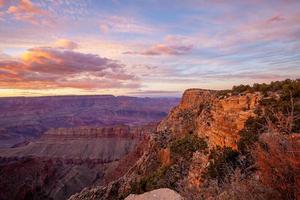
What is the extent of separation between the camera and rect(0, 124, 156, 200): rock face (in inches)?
2212

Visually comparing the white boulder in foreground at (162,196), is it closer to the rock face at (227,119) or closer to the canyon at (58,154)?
the rock face at (227,119)

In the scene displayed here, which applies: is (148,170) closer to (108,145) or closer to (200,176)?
(200,176)

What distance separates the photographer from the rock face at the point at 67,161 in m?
56.2

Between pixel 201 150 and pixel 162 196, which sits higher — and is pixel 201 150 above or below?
below

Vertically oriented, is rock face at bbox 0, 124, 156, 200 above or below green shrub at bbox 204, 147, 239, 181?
below

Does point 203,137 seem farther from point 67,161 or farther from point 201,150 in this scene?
point 67,161

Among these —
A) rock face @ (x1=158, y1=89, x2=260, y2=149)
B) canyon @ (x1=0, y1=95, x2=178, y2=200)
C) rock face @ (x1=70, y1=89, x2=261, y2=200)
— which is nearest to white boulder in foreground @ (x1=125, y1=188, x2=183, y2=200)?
rock face @ (x1=70, y1=89, x2=261, y2=200)

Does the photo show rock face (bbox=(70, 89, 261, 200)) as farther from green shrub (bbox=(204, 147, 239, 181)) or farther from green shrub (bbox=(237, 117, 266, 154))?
green shrub (bbox=(237, 117, 266, 154))

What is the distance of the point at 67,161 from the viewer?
293ft

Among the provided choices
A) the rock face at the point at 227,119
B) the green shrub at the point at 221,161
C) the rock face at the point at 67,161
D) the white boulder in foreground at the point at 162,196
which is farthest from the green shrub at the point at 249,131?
the rock face at the point at 67,161

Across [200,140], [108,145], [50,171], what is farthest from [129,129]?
[200,140]

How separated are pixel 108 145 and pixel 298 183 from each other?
10685 cm

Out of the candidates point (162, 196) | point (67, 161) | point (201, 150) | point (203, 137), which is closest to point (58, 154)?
point (67, 161)

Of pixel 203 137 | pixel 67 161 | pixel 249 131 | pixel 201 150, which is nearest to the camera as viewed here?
pixel 249 131
